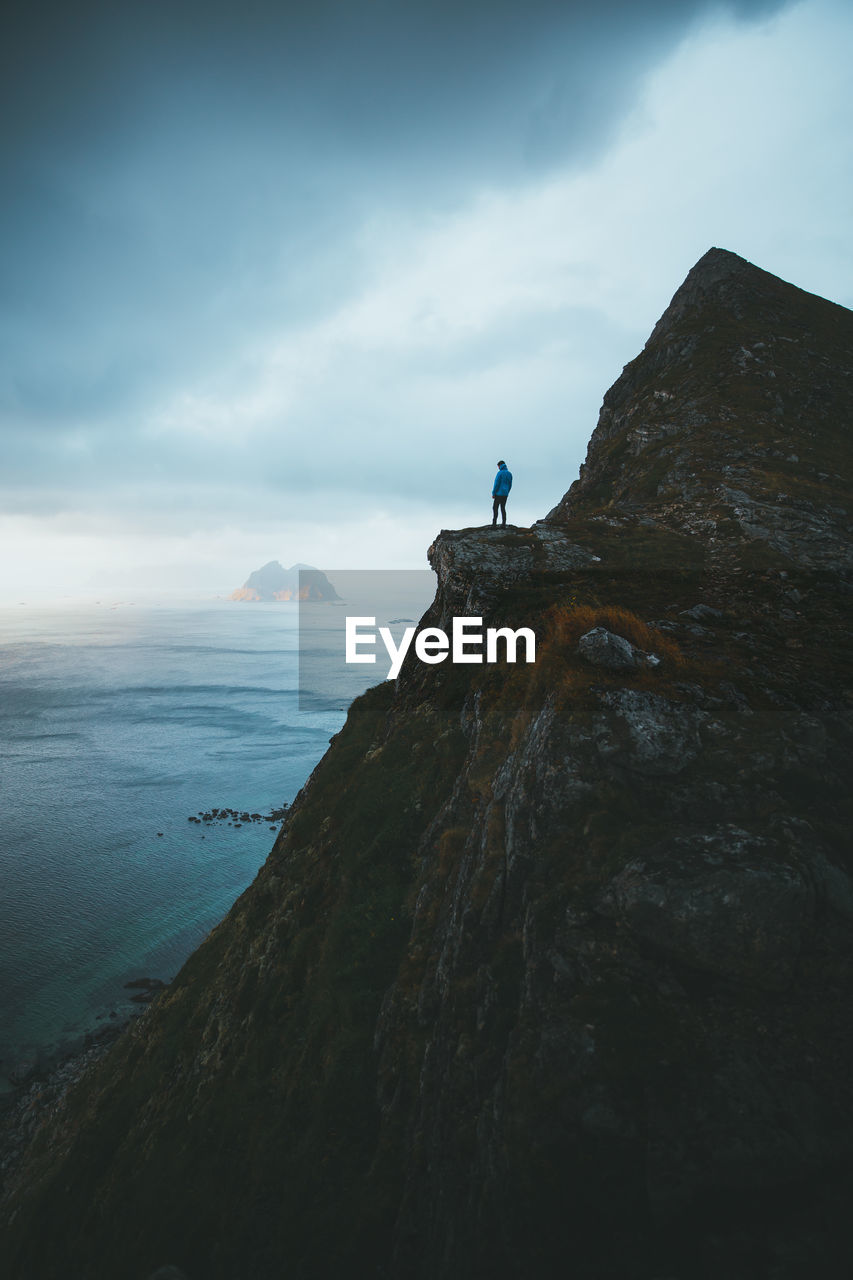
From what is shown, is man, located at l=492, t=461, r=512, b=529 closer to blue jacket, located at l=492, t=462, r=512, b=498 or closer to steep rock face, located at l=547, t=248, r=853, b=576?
blue jacket, located at l=492, t=462, r=512, b=498

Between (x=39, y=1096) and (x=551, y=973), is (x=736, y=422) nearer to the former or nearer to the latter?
(x=551, y=973)

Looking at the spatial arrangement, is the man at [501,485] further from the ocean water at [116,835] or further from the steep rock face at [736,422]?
the ocean water at [116,835]

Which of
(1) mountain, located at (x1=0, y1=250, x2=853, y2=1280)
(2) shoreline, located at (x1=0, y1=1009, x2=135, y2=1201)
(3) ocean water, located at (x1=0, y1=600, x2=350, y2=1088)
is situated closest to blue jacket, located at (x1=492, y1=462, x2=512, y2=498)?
(1) mountain, located at (x1=0, y1=250, x2=853, y2=1280)

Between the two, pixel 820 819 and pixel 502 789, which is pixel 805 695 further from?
pixel 502 789

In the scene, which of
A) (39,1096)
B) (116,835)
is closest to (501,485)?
(39,1096)

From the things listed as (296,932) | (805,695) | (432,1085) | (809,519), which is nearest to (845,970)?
(805,695)

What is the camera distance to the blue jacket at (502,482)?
2695 cm

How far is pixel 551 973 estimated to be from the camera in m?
11.3

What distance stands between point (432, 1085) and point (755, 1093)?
6979 mm

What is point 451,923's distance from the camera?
14.7 m

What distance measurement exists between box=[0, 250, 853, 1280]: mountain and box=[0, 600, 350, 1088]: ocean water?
19686mm

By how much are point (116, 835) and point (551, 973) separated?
69.6 m

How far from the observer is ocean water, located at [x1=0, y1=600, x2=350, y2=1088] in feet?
140

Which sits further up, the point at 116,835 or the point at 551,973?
the point at 551,973
